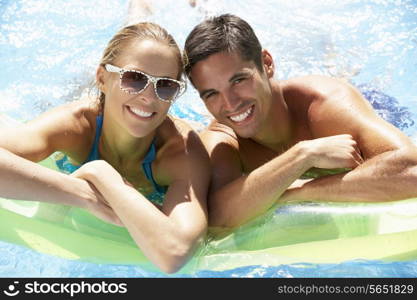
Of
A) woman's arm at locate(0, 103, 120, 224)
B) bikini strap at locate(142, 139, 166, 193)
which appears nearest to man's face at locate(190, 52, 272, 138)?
bikini strap at locate(142, 139, 166, 193)

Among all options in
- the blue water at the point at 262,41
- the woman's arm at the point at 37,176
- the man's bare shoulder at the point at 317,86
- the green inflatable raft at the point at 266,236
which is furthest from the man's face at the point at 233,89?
the blue water at the point at 262,41

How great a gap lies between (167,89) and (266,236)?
0.92 m

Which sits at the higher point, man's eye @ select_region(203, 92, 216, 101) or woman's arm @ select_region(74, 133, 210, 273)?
man's eye @ select_region(203, 92, 216, 101)

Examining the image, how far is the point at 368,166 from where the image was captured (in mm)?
2850

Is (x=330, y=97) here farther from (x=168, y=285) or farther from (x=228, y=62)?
(x=168, y=285)

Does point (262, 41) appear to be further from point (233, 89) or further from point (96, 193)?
point (96, 193)

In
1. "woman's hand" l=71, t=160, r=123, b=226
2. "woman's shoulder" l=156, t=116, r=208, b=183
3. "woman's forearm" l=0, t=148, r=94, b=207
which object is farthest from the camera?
"woman's shoulder" l=156, t=116, r=208, b=183

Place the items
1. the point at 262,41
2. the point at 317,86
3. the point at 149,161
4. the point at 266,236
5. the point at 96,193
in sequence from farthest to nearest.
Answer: the point at 262,41
the point at 317,86
the point at 149,161
the point at 266,236
the point at 96,193

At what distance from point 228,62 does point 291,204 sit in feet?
2.66

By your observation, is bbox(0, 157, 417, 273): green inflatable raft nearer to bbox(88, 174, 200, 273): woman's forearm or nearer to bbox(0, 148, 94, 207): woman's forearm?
bbox(88, 174, 200, 273): woman's forearm

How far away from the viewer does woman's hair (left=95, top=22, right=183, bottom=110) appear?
298 cm

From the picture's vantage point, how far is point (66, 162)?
3.52 m

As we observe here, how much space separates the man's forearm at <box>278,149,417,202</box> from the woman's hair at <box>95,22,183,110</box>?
887 mm

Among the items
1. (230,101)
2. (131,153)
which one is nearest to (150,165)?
(131,153)
